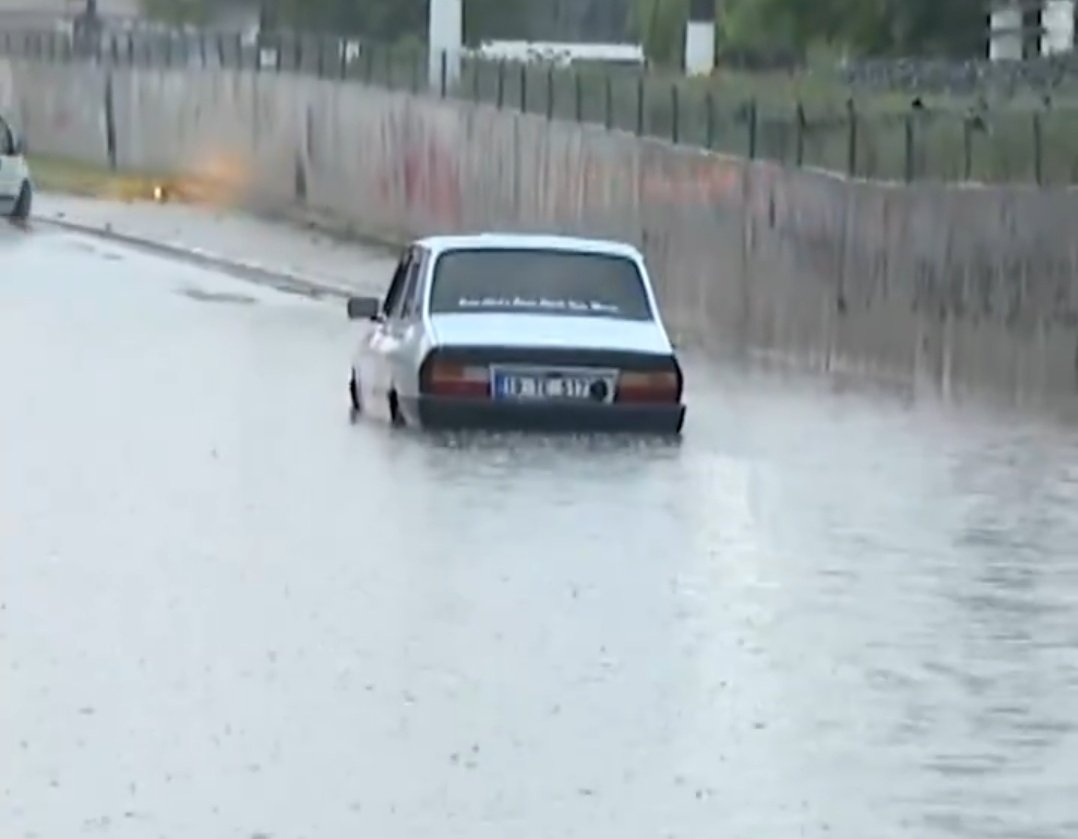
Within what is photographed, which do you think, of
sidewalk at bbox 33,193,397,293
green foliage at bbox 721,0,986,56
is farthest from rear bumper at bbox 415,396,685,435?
green foliage at bbox 721,0,986,56

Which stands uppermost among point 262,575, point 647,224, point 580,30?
point 262,575

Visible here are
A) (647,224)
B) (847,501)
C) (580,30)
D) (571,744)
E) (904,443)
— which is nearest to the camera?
(571,744)

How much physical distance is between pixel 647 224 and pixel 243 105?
23.3 m

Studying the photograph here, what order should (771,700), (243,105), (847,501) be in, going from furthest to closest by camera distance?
(243,105) → (847,501) → (771,700)

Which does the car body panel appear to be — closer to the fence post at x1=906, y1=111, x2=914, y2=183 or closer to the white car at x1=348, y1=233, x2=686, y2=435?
the white car at x1=348, y1=233, x2=686, y2=435

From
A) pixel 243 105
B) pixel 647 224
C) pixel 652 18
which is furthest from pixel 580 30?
pixel 647 224

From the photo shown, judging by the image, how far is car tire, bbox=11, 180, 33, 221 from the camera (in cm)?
5438

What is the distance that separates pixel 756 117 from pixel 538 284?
42.5 feet

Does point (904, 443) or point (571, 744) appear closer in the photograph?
point (571, 744)

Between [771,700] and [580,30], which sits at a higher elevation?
[771,700]

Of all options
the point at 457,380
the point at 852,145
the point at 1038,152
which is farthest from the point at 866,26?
the point at 457,380

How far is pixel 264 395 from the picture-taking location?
2755 centimetres

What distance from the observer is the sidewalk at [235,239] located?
44.8 m

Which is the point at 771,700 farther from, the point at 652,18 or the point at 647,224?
the point at 652,18
